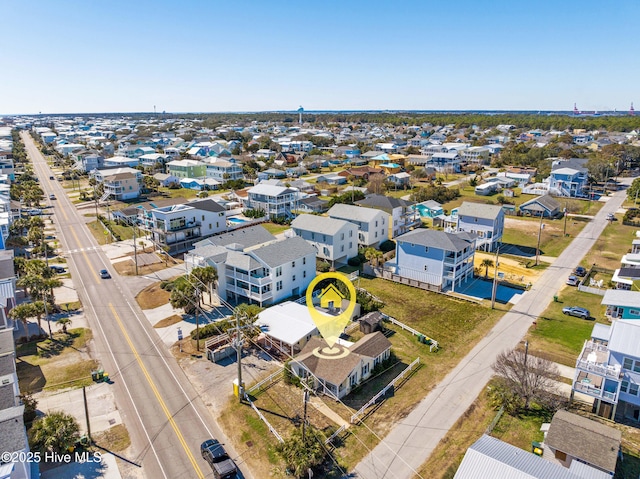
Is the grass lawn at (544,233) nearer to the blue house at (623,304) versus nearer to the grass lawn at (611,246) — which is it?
the grass lawn at (611,246)

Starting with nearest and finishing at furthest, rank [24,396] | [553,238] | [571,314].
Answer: [24,396], [571,314], [553,238]

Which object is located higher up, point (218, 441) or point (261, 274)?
point (261, 274)

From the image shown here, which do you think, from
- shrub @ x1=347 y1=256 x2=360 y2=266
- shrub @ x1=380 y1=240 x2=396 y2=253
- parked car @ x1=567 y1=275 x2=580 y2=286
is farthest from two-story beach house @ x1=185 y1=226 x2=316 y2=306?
parked car @ x1=567 y1=275 x2=580 y2=286

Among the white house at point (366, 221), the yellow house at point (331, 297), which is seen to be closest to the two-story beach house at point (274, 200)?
the white house at point (366, 221)

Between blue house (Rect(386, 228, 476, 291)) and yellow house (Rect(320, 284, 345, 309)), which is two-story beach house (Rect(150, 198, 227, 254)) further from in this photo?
blue house (Rect(386, 228, 476, 291))

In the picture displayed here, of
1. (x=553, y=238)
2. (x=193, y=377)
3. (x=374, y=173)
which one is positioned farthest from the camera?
(x=374, y=173)

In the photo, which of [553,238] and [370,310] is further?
[553,238]

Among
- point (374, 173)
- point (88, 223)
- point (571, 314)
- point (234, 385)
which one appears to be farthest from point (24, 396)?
point (374, 173)

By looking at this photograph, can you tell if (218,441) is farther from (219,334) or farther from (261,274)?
(261,274)

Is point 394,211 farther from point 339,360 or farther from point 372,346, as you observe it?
point 339,360
